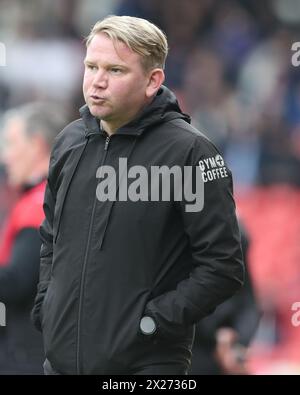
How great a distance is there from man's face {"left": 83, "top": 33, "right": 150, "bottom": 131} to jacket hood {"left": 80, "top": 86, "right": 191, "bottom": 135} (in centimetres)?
4

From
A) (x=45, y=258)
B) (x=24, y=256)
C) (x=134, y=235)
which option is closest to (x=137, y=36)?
(x=134, y=235)

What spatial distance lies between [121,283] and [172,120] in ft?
1.81

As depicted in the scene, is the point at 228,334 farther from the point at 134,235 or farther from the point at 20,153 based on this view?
the point at 134,235

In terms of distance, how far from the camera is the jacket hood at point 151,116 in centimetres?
305

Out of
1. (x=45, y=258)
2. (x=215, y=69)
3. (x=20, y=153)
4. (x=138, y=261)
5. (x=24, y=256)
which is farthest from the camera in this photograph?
(x=215, y=69)

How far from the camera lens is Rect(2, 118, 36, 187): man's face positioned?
15.0ft

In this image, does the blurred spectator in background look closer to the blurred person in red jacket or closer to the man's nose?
the blurred person in red jacket

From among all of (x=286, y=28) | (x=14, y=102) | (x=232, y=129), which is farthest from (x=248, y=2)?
(x=14, y=102)

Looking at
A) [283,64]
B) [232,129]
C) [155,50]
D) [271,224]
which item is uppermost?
[155,50]

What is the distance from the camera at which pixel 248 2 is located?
27.0 ft

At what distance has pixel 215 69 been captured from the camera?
793 centimetres

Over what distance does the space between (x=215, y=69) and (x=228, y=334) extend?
369 centimetres

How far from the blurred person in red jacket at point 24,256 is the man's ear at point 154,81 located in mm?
1251

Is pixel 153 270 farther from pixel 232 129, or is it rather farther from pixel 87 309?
pixel 232 129
